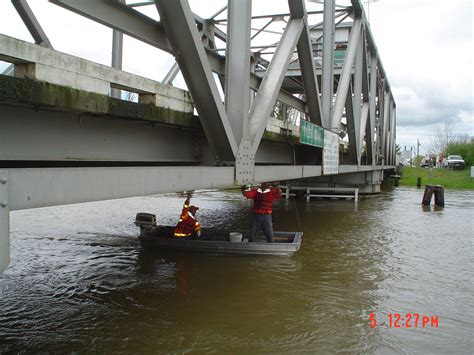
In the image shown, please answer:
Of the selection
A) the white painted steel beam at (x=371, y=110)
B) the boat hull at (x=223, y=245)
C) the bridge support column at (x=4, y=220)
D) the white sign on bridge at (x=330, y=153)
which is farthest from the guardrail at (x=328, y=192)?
the bridge support column at (x=4, y=220)

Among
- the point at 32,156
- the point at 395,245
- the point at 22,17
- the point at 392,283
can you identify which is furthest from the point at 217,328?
the point at 395,245

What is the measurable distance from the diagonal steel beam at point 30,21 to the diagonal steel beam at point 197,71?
2500 millimetres

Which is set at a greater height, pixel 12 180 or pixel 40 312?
pixel 12 180

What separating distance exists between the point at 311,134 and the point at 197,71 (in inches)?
212

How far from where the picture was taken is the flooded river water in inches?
227


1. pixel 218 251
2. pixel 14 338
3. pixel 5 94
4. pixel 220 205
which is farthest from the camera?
pixel 220 205

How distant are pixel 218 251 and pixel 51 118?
6820 mm

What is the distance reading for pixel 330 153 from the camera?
12.3m

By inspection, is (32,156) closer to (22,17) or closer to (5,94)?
(5,94)

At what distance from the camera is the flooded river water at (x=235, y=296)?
5762 millimetres

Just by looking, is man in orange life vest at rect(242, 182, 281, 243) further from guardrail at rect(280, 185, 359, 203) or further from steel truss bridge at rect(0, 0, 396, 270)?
guardrail at rect(280, 185, 359, 203)

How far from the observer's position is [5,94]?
11.4ft

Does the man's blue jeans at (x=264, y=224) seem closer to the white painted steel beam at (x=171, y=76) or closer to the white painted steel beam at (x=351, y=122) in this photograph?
the white painted steel beam at (x=171, y=76)
